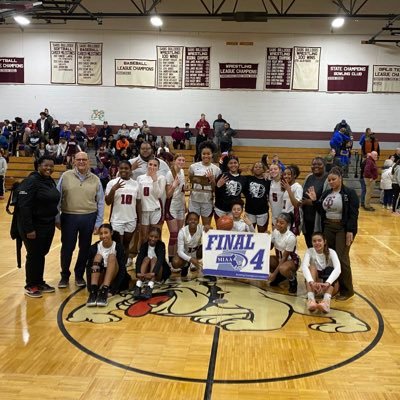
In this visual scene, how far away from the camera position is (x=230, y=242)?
5668 millimetres

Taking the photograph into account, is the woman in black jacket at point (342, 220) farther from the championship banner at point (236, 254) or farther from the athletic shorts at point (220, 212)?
the athletic shorts at point (220, 212)

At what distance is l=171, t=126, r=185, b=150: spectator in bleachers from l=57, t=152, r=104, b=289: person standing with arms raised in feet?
42.1

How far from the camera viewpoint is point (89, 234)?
5586 millimetres

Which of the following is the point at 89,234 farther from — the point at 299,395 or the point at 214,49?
the point at 214,49

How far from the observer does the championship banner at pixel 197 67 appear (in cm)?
1850

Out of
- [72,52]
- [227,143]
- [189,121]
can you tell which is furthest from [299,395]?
[72,52]

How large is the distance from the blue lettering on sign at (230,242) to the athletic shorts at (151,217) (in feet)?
2.51

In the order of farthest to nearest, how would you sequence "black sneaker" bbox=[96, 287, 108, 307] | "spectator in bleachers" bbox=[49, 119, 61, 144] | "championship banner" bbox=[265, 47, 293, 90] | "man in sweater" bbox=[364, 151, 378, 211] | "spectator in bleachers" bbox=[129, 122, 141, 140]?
"championship banner" bbox=[265, 47, 293, 90]
"spectator in bleachers" bbox=[129, 122, 141, 140]
"spectator in bleachers" bbox=[49, 119, 61, 144]
"man in sweater" bbox=[364, 151, 378, 211]
"black sneaker" bbox=[96, 287, 108, 307]

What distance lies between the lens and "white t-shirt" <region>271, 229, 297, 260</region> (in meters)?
5.70

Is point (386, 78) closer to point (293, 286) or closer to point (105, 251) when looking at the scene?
point (293, 286)

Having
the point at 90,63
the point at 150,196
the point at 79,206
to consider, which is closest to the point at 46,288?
the point at 79,206

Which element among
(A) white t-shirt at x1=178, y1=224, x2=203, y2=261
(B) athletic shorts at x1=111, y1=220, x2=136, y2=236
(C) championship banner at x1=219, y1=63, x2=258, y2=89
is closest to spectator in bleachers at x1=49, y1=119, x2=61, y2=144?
(C) championship banner at x1=219, y1=63, x2=258, y2=89

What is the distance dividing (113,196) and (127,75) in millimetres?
14233

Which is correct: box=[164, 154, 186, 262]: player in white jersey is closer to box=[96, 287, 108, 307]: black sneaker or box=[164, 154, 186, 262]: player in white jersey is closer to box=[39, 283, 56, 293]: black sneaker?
box=[96, 287, 108, 307]: black sneaker
